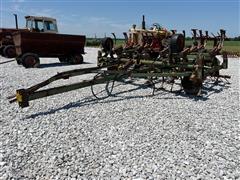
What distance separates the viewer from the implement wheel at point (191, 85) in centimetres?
673

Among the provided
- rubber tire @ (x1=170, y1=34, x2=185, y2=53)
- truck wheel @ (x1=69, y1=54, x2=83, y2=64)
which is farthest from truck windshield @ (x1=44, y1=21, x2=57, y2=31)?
rubber tire @ (x1=170, y1=34, x2=185, y2=53)

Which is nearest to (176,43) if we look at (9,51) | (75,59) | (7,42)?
(75,59)

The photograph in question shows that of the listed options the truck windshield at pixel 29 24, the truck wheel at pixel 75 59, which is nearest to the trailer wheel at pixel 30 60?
the truck wheel at pixel 75 59

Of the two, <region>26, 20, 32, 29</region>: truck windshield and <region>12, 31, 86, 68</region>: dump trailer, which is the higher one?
<region>26, 20, 32, 29</region>: truck windshield

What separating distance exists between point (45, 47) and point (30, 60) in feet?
3.40

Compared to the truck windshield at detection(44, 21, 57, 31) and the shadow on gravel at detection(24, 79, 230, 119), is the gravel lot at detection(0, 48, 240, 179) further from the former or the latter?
the truck windshield at detection(44, 21, 57, 31)

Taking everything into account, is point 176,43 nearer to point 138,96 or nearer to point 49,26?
point 138,96

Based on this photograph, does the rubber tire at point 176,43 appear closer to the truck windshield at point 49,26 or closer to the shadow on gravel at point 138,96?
the shadow on gravel at point 138,96

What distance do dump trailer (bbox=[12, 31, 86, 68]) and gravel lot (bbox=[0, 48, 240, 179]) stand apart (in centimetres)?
608

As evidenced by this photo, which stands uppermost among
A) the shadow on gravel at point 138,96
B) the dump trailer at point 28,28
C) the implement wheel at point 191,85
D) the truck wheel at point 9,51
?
the dump trailer at point 28,28

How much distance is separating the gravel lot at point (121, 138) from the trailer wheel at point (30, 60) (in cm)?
588

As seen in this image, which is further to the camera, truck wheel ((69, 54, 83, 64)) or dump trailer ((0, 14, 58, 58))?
dump trailer ((0, 14, 58, 58))

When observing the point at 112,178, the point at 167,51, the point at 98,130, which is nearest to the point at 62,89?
the point at 98,130

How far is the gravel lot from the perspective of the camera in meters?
3.30
